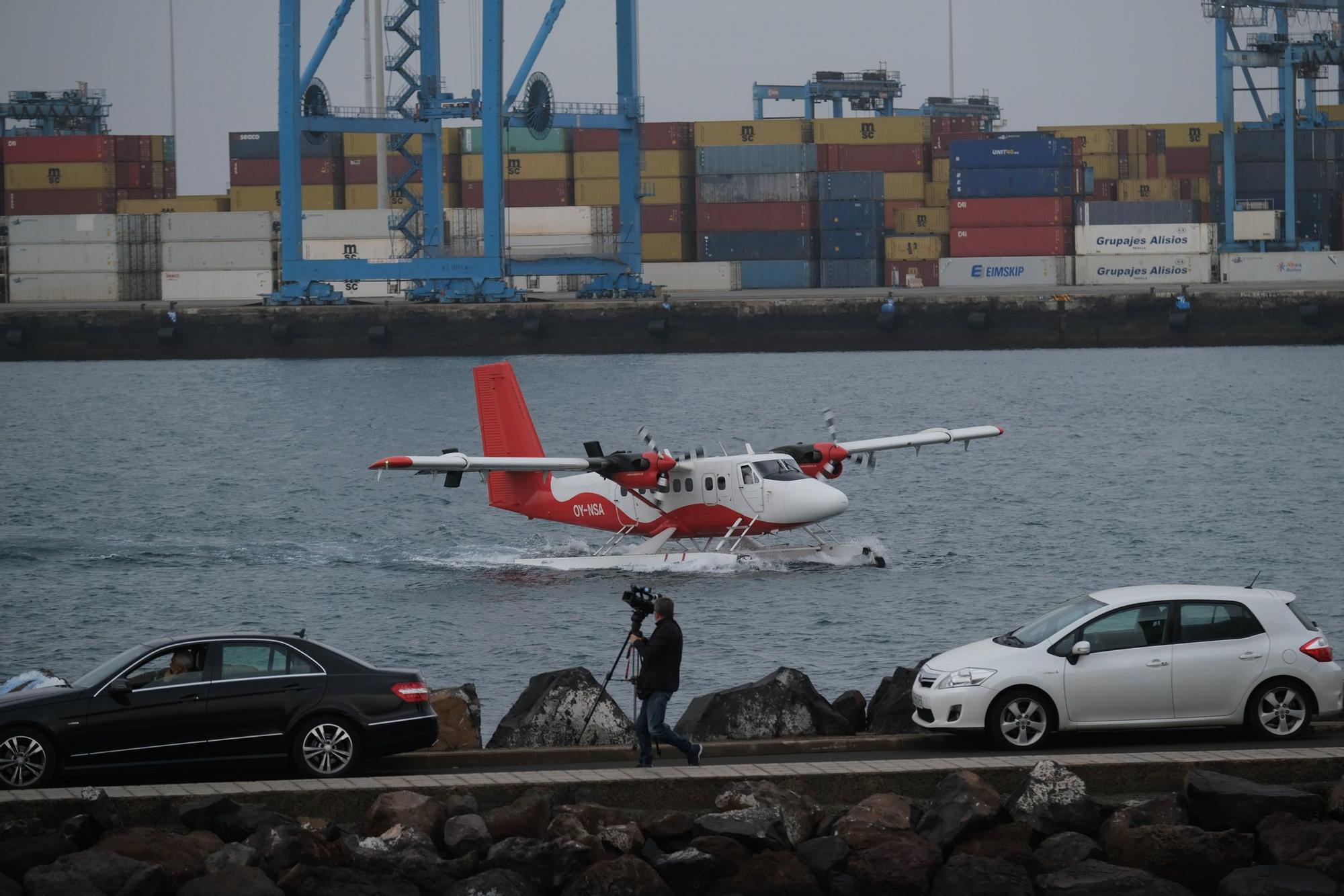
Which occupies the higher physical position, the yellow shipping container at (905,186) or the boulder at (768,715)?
the yellow shipping container at (905,186)

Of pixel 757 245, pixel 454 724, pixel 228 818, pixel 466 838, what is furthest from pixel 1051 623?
pixel 757 245

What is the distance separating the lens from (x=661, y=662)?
13.2 m

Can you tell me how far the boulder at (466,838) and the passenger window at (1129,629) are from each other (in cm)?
477

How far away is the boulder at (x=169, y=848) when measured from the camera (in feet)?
38.0

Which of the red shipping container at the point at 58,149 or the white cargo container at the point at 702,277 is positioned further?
the red shipping container at the point at 58,149

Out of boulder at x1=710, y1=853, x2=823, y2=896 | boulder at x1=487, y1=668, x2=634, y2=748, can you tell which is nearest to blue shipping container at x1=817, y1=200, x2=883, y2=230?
boulder at x1=487, y1=668, x2=634, y2=748

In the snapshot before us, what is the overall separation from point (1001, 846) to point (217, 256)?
3971 inches

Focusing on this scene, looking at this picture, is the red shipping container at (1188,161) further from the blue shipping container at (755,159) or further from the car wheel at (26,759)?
the car wheel at (26,759)

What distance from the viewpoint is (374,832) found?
12.2m

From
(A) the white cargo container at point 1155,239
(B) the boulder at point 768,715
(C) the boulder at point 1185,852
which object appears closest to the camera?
(C) the boulder at point 1185,852

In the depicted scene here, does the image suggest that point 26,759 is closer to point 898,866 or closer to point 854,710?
point 898,866

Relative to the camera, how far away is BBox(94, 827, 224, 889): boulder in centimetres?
1159

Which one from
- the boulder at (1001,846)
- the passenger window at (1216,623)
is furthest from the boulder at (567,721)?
the passenger window at (1216,623)

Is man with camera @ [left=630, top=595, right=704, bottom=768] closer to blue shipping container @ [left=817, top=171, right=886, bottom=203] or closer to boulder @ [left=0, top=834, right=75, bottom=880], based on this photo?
boulder @ [left=0, top=834, right=75, bottom=880]
